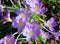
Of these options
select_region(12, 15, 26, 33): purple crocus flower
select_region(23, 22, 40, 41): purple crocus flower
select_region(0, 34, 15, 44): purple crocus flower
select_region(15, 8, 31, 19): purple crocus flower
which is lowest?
select_region(0, 34, 15, 44): purple crocus flower

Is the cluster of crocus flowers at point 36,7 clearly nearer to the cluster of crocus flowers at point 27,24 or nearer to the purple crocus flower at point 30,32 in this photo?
the cluster of crocus flowers at point 27,24

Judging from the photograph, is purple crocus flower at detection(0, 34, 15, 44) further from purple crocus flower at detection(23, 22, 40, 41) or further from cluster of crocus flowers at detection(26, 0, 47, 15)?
A: cluster of crocus flowers at detection(26, 0, 47, 15)

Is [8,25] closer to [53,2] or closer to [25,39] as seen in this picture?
[25,39]

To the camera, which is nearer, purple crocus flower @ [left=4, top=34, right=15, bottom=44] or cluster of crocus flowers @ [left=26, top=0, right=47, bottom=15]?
purple crocus flower @ [left=4, top=34, right=15, bottom=44]

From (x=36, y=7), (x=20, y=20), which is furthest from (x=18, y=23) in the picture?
(x=36, y=7)

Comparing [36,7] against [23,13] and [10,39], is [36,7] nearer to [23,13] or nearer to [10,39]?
[23,13]

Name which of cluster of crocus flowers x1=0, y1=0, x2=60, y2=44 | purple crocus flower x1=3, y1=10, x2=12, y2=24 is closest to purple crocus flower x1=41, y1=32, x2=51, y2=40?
cluster of crocus flowers x1=0, y1=0, x2=60, y2=44

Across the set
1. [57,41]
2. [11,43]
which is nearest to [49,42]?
[57,41]

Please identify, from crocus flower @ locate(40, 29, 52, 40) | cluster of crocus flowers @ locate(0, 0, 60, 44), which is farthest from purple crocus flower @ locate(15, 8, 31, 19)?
crocus flower @ locate(40, 29, 52, 40)

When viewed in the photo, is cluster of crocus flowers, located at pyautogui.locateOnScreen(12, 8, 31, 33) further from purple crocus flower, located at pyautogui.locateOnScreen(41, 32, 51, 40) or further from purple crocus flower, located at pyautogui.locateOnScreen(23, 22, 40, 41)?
purple crocus flower, located at pyautogui.locateOnScreen(41, 32, 51, 40)

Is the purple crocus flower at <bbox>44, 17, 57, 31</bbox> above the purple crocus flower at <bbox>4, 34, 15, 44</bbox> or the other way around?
above
